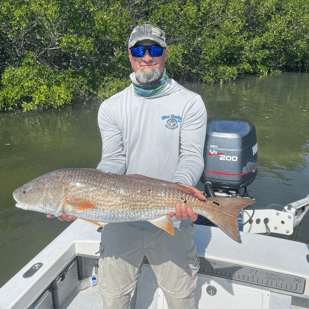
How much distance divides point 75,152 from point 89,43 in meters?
7.53

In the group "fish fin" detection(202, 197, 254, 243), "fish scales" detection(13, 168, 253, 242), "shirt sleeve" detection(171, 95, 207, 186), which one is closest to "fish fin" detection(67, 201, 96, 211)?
"fish scales" detection(13, 168, 253, 242)

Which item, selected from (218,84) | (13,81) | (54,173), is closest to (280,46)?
(218,84)

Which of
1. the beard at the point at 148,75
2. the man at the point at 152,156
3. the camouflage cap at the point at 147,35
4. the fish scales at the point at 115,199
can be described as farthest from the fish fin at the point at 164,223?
the camouflage cap at the point at 147,35

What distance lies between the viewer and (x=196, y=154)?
2633 millimetres

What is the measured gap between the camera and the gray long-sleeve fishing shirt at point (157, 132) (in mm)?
2641

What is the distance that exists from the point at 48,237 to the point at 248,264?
4.58 metres

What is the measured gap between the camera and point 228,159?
3959mm

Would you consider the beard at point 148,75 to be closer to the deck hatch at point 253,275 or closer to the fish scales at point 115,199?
the fish scales at point 115,199

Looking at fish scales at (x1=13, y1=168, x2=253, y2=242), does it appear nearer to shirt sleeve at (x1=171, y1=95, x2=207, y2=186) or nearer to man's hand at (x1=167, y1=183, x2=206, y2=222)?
man's hand at (x1=167, y1=183, x2=206, y2=222)

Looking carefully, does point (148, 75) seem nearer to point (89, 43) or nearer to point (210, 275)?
point (210, 275)

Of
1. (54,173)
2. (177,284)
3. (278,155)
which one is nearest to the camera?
(54,173)

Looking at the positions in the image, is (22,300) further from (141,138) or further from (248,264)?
(248,264)

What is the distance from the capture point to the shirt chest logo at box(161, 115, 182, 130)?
8.64 feet

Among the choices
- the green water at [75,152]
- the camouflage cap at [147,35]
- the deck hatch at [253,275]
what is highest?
the camouflage cap at [147,35]
